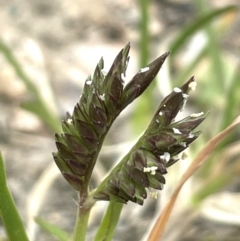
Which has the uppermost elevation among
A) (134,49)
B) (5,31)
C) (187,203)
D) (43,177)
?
(5,31)

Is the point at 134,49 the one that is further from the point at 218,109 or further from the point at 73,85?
the point at 218,109

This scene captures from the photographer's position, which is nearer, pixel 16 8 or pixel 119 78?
pixel 119 78

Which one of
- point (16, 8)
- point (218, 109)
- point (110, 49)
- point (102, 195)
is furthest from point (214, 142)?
point (16, 8)

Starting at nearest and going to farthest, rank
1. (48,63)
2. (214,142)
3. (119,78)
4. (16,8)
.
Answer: (119,78) → (214,142) → (48,63) → (16,8)

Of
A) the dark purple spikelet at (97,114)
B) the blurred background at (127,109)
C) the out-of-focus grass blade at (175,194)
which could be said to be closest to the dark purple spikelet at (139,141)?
the dark purple spikelet at (97,114)

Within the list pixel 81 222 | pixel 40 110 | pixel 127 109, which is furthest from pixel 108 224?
pixel 127 109

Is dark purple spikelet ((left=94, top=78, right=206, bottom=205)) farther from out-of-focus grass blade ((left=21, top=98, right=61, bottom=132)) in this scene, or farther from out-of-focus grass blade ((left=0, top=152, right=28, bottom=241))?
out-of-focus grass blade ((left=21, top=98, right=61, bottom=132))

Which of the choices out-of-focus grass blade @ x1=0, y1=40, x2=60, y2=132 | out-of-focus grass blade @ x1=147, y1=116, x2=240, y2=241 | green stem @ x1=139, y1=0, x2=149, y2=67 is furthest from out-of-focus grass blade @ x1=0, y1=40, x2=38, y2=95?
out-of-focus grass blade @ x1=147, y1=116, x2=240, y2=241
